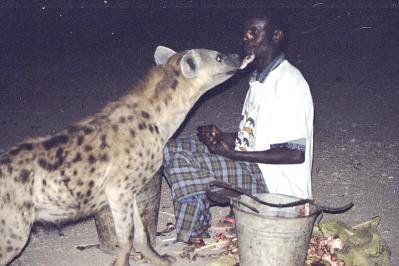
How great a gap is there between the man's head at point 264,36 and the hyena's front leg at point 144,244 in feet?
3.47

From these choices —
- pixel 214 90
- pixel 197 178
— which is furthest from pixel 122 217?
Answer: pixel 214 90

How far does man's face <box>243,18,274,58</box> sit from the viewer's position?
9.30 feet

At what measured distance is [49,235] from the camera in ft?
11.0

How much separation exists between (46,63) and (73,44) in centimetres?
199

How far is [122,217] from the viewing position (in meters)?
2.79

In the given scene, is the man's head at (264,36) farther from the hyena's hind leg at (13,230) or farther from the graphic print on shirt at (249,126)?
the hyena's hind leg at (13,230)

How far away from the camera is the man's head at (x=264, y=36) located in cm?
284

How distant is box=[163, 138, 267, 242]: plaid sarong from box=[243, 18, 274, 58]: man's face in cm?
61

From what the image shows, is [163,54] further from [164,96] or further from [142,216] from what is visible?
[142,216]

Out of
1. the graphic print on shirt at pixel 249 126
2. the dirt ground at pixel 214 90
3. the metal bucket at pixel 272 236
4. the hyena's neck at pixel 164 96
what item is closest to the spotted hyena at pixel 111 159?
the hyena's neck at pixel 164 96

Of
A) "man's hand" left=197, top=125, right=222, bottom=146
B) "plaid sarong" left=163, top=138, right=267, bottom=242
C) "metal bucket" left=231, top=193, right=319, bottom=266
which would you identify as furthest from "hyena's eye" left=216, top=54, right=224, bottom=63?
"metal bucket" left=231, top=193, right=319, bottom=266

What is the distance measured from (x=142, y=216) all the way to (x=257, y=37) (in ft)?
3.74

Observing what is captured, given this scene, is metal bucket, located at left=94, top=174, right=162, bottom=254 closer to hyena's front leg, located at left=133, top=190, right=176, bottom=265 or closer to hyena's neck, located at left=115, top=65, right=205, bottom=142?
hyena's front leg, located at left=133, top=190, right=176, bottom=265

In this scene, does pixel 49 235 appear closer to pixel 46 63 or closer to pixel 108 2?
pixel 46 63
